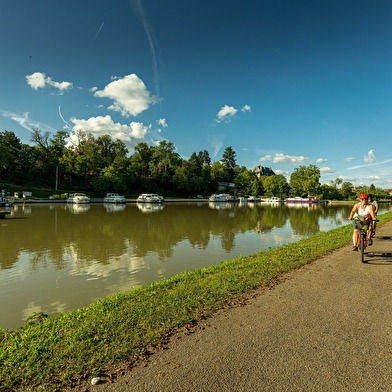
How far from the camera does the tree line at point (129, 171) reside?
74.9m

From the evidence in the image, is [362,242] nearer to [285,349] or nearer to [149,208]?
[285,349]

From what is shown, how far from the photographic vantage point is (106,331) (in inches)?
173

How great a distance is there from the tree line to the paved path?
65.7m

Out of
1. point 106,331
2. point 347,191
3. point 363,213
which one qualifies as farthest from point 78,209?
point 347,191

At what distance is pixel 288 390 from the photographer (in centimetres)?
306

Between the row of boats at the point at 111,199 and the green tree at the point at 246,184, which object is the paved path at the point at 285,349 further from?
the green tree at the point at 246,184

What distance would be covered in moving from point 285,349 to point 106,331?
2885 mm

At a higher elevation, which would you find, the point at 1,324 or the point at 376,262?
the point at 376,262

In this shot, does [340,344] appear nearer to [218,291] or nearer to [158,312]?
[218,291]

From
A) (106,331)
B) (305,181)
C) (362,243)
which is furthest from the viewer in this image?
(305,181)

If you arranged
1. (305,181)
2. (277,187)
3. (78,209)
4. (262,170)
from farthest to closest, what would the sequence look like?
(262,170) → (277,187) → (305,181) → (78,209)

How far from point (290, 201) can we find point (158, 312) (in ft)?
370


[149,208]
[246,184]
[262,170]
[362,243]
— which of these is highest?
[262,170]

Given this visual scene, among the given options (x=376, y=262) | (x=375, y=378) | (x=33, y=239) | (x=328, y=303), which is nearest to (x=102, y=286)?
(x=328, y=303)
